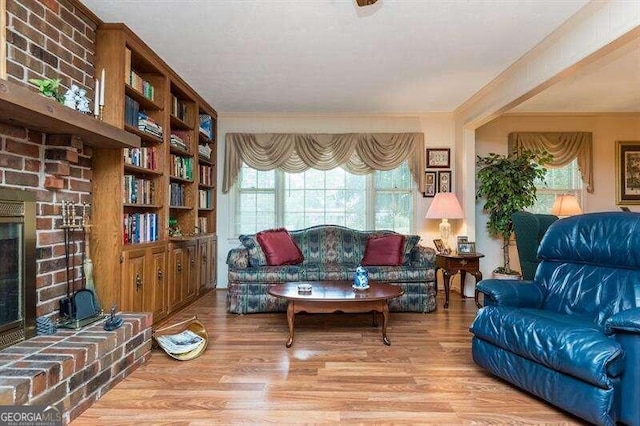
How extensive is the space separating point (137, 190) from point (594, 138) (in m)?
5.77

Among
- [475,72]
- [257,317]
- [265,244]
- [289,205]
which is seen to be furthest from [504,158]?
[257,317]

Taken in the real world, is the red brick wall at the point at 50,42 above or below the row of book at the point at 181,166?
above

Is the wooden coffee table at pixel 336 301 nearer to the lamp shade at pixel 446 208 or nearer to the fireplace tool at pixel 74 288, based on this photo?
the fireplace tool at pixel 74 288

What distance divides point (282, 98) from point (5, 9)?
9.26ft

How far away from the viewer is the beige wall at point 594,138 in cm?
506

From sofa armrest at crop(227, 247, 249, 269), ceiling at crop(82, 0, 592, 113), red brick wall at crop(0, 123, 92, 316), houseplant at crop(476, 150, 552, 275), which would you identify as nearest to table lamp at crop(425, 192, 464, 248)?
houseplant at crop(476, 150, 552, 275)

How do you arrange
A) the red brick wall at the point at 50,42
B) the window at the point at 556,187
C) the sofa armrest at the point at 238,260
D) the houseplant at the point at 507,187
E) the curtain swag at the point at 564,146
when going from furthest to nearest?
1. the window at the point at 556,187
2. the curtain swag at the point at 564,146
3. the houseplant at the point at 507,187
4. the sofa armrest at the point at 238,260
5. the red brick wall at the point at 50,42

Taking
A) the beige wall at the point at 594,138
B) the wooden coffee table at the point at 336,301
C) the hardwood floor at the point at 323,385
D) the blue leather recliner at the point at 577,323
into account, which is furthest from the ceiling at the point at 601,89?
the hardwood floor at the point at 323,385

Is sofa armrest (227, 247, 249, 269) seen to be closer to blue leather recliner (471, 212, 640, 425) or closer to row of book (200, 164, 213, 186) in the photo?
row of book (200, 164, 213, 186)

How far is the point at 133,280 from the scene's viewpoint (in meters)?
2.98

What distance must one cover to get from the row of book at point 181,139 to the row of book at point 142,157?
0.34m

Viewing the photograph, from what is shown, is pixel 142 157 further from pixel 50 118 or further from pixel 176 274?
pixel 50 118

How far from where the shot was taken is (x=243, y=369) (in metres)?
2.50

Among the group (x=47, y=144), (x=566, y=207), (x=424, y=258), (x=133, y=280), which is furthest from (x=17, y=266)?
(x=566, y=207)
